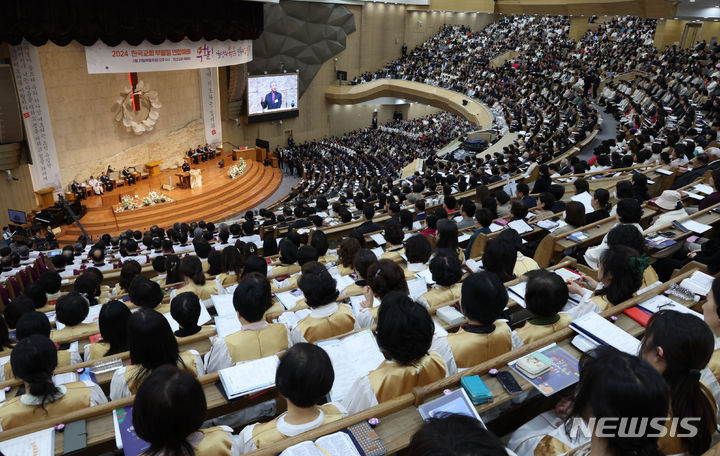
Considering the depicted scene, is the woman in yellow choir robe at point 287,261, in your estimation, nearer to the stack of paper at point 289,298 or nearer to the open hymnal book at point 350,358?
the stack of paper at point 289,298

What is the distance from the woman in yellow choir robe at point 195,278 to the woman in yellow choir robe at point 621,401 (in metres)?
4.02

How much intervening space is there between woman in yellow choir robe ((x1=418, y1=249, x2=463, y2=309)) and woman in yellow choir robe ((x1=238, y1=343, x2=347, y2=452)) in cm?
173

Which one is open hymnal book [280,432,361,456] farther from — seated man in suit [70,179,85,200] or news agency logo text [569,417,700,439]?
seated man in suit [70,179,85,200]

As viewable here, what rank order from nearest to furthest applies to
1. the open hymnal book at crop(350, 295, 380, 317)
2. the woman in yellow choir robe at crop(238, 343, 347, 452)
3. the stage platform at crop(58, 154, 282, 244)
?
the woman in yellow choir robe at crop(238, 343, 347, 452) → the open hymnal book at crop(350, 295, 380, 317) → the stage platform at crop(58, 154, 282, 244)

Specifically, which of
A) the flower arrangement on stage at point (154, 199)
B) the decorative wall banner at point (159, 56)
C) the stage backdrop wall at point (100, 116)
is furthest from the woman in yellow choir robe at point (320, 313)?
the stage backdrop wall at point (100, 116)

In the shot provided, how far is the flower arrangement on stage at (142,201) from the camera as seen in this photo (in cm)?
1556

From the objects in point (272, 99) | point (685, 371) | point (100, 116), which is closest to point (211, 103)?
point (272, 99)

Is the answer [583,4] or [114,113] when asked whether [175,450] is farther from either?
[583,4]

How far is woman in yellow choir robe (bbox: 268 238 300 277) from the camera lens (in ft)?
19.4

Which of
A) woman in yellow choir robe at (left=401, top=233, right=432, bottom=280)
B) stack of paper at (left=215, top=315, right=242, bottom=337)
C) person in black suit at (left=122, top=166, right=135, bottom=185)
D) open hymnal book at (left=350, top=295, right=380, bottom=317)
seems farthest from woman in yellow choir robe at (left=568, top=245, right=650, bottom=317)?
person in black suit at (left=122, top=166, right=135, bottom=185)

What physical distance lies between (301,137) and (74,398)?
25821 mm

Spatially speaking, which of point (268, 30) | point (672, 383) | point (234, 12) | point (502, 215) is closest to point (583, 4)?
point (268, 30)

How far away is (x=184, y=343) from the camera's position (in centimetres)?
358

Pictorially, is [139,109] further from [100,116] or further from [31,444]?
[31,444]
